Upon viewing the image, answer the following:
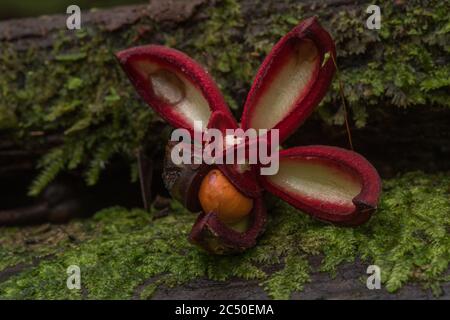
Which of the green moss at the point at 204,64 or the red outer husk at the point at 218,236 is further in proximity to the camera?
the green moss at the point at 204,64

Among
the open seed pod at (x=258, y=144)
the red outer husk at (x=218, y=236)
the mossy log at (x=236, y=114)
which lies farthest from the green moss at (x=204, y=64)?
the red outer husk at (x=218, y=236)

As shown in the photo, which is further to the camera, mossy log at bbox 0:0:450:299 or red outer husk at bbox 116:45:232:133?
red outer husk at bbox 116:45:232:133

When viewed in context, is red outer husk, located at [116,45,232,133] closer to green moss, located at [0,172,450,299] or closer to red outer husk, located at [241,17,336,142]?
red outer husk, located at [241,17,336,142]

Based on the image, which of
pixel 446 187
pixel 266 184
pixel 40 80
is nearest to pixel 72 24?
pixel 40 80

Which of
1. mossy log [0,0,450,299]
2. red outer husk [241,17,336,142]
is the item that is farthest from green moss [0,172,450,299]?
red outer husk [241,17,336,142]

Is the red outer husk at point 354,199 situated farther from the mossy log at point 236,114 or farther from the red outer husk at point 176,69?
the red outer husk at point 176,69

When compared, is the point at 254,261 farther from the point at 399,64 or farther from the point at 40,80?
the point at 40,80
